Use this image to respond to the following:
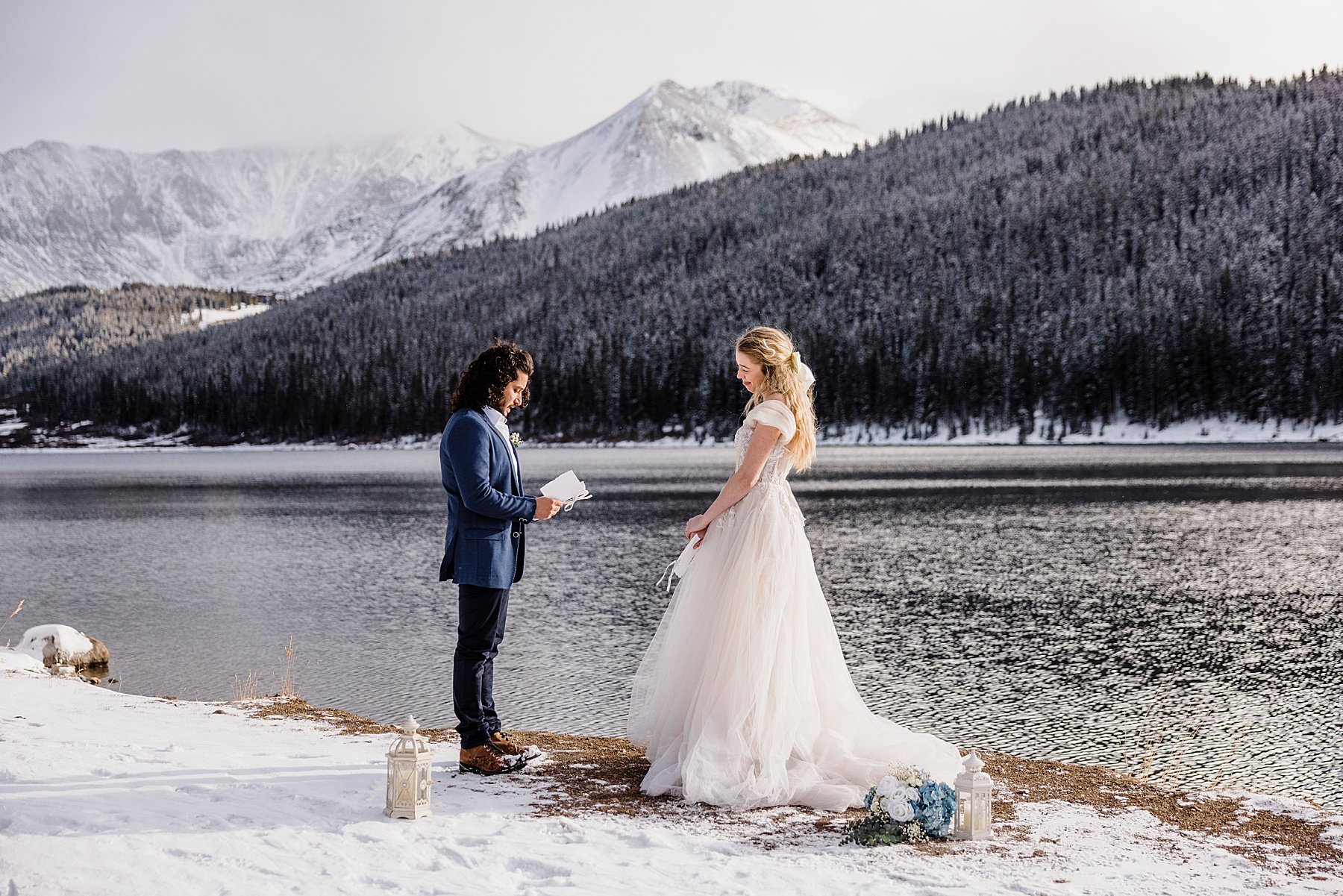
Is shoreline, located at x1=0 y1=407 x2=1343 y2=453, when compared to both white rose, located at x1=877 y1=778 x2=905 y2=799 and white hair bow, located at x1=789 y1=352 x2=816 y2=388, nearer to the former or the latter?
white hair bow, located at x1=789 y1=352 x2=816 y2=388

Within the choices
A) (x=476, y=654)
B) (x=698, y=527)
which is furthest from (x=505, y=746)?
(x=698, y=527)

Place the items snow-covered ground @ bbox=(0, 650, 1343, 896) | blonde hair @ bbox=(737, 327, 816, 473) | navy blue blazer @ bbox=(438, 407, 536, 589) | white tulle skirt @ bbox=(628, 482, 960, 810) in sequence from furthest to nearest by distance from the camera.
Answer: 1. blonde hair @ bbox=(737, 327, 816, 473)
2. navy blue blazer @ bbox=(438, 407, 536, 589)
3. white tulle skirt @ bbox=(628, 482, 960, 810)
4. snow-covered ground @ bbox=(0, 650, 1343, 896)

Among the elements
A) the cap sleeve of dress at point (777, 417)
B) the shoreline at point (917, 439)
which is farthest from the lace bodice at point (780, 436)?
the shoreline at point (917, 439)

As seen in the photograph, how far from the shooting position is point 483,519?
7.68 m

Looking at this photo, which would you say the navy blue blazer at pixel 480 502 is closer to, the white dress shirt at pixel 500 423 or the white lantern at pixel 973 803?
the white dress shirt at pixel 500 423

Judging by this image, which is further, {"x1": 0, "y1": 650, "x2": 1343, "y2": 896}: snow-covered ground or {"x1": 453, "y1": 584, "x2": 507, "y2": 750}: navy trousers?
{"x1": 453, "y1": 584, "x2": 507, "y2": 750}: navy trousers

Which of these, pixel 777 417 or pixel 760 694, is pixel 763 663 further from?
pixel 777 417

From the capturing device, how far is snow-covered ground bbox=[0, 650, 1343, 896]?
5.56 m

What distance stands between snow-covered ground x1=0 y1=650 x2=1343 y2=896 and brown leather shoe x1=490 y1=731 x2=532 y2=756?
0.23m

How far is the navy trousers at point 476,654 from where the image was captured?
25.4 feet

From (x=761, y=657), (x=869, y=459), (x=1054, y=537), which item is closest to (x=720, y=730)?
(x=761, y=657)

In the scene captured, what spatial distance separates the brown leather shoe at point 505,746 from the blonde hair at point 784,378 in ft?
9.92

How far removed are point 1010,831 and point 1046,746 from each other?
5.48 meters

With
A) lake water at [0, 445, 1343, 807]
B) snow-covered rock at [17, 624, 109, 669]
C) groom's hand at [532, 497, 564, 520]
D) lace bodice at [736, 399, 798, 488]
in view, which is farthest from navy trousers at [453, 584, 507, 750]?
snow-covered rock at [17, 624, 109, 669]
